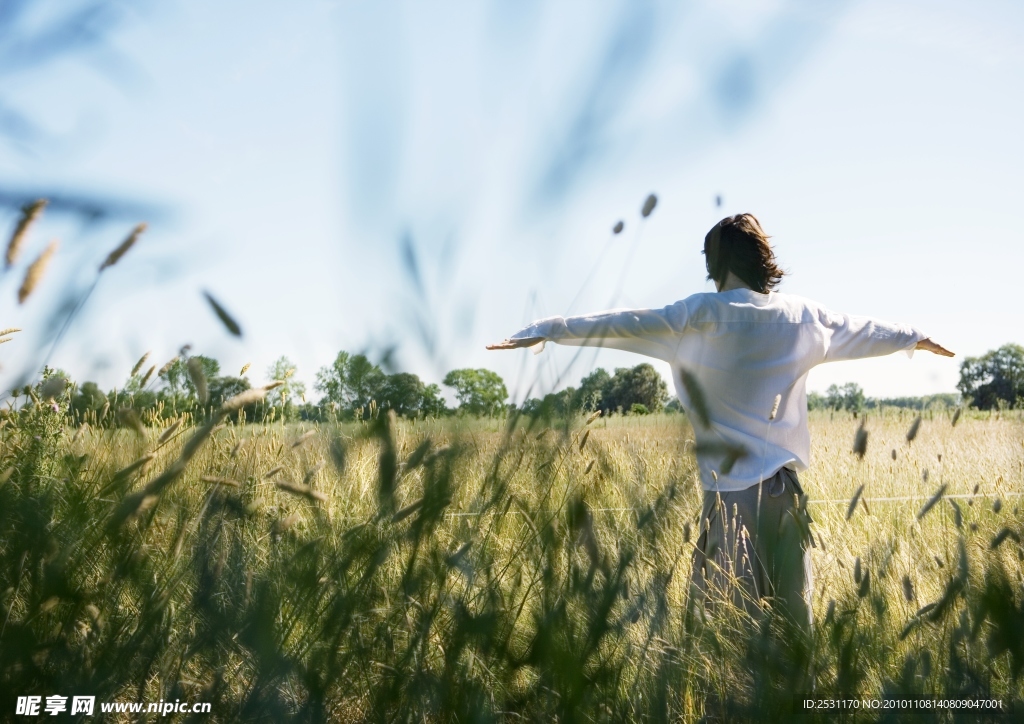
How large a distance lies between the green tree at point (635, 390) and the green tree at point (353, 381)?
0.79ft

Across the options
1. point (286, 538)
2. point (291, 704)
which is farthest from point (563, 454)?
point (291, 704)

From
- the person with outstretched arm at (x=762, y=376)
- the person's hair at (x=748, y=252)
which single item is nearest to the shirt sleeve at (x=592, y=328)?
the person with outstretched arm at (x=762, y=376)

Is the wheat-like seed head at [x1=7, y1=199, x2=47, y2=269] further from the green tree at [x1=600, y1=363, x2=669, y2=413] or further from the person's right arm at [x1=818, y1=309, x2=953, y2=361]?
the person's right arm at [x1=818, y1=309, x2=953, y2=361]

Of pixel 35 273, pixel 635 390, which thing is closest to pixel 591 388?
pixel 635 390

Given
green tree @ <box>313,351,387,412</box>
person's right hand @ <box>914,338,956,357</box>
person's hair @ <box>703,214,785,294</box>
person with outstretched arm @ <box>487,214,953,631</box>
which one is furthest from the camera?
person's right hand @ <box>914,338,956,357</box>

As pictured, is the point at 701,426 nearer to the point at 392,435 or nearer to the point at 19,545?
the point at 392,435

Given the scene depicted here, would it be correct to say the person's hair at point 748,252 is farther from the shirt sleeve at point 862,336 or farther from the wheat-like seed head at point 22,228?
the wheat-like seed head at point 22,228

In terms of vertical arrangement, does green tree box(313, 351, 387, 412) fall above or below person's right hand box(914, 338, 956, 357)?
below

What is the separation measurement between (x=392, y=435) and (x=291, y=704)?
0.43 meters

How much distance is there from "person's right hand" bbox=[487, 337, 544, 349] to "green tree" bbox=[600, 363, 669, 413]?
0.11 meters

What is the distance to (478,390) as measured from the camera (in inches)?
26.2

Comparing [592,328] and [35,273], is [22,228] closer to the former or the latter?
[35,273]

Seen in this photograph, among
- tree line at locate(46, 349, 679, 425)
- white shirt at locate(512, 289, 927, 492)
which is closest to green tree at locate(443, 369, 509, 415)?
tree line at locate(46, 349, 679, 425)

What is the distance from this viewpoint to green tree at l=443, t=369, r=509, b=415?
644 mm
